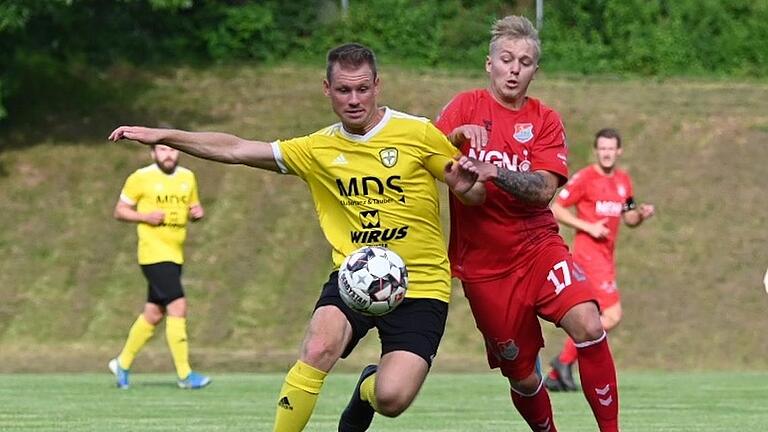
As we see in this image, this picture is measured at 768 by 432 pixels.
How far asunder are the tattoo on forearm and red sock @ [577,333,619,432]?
812 mm

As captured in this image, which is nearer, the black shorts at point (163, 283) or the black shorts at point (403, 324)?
the black shorts at point (403, 324)

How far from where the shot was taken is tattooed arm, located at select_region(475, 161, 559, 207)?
7.53 m

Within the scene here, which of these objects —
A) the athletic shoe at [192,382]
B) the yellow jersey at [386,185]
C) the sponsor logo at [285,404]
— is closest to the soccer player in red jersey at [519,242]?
the yellow jersey at [386,185]

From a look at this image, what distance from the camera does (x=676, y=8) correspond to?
3306 cm

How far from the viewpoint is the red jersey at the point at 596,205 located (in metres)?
14.2

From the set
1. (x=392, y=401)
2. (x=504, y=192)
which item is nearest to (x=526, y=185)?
(x=504, y=192)

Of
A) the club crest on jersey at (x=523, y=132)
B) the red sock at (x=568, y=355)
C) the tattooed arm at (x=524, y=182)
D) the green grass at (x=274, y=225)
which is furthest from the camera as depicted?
the green grass at (x=274, y=225)

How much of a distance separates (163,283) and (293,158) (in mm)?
6622

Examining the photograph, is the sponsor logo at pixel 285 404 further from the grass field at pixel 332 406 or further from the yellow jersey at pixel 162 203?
the yellow jersey at pixel 162 203

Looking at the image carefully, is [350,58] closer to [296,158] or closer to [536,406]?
[296,158]

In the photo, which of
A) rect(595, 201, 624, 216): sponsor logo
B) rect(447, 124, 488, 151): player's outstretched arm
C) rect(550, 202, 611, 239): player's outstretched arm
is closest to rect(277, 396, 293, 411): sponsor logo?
rect(447, 124, 488, 151): player's outstretched arm

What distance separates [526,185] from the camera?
7832 mm

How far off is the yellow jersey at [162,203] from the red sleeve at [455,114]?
Answer: 21.1 feet

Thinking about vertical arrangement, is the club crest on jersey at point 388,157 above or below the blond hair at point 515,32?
below
